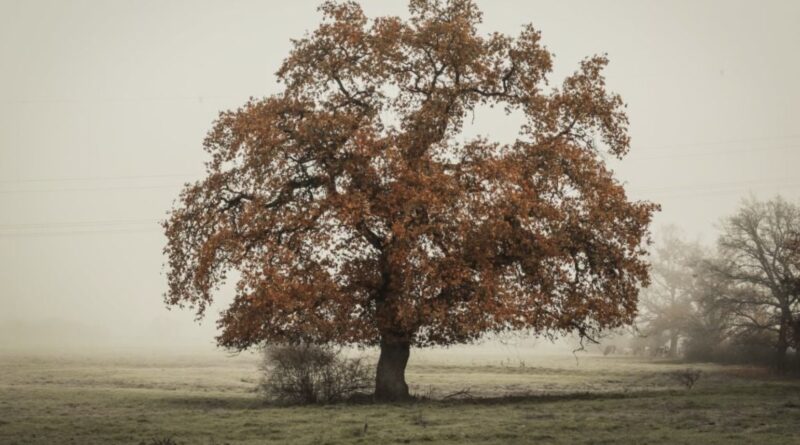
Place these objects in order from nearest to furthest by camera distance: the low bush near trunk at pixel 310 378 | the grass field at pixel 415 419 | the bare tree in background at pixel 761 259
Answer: the grass field at pixel 415 419 < the low bush near trunk at pixel 310 378 < the bare tree in background at pixel 761 259

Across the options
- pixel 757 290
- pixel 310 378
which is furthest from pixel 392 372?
pixel 757 290

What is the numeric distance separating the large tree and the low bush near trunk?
1.53 metres

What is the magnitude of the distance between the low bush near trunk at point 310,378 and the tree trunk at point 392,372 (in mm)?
920

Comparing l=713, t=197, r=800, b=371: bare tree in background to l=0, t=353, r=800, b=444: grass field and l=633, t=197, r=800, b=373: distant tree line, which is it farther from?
l=0, t=353, r=800, b=444: grass field

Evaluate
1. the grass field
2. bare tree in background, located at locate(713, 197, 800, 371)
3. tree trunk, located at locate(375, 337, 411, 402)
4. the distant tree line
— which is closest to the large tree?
tree trunk, located at locate(375, 337, 411, 402)

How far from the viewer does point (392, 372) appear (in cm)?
2884

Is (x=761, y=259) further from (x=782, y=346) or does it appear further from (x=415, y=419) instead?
(x=415, y=419)

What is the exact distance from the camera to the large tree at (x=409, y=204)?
25.5 meters

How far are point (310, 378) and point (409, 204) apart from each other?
847cm

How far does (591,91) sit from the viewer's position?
96.0ft

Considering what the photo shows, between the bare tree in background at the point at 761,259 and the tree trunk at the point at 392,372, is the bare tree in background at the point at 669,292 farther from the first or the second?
the tree trunk at the point at 392,372

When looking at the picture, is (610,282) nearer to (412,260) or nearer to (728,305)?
(412,260)

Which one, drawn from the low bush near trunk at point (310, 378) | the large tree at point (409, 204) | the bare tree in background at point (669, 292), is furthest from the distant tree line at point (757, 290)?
the low bush near trunk at point (310, 378)

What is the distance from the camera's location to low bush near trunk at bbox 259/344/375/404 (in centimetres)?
2845
